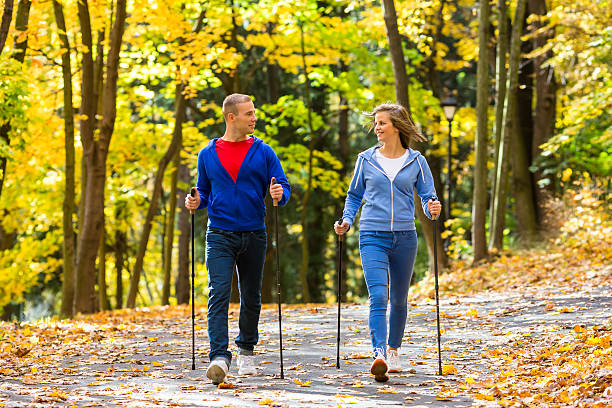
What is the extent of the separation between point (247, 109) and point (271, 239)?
1586cm

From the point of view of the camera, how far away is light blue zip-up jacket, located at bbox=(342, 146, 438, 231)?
22.0 feet

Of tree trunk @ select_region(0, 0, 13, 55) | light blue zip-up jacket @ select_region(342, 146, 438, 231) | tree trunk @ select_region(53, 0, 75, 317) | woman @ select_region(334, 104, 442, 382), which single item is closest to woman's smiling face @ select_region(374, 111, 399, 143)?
woman @ select_region(334, 104, 442, 382)

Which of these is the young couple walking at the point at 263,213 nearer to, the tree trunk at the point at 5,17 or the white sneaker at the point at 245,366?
the white sneaker at the point at 245,366

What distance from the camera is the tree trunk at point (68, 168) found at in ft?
49.4

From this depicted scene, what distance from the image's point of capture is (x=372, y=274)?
6.61 meters

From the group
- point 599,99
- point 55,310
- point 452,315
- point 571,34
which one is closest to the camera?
point 452,315

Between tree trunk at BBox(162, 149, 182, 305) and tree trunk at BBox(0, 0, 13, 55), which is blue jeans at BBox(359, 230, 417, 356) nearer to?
tree trunk at BBox(0, 0, 13, 55)

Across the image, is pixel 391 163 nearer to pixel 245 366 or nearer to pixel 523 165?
pixel 245 366

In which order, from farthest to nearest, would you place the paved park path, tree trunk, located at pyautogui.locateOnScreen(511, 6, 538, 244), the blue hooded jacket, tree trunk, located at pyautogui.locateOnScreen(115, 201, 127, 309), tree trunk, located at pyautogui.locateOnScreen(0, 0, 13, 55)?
tree trunk, located at pyautogui.locateOnScreen(115, 201, 127, 309) → tree trunk, located at pyautogui.locateOnScreen(511, 6, 538, 244) → tree trunk, located at pyautogui.locateOnScreen(0, 0, 13, 55) → the blue hooded jacket → the paved park path

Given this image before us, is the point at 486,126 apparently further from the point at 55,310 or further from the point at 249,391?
the point at 55,310

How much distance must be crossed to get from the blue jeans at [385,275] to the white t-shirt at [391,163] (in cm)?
48

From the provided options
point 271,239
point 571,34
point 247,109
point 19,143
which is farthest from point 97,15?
point 247,109

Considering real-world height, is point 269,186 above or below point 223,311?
above

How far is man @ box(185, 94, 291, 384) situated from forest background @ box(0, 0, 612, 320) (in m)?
4.32
